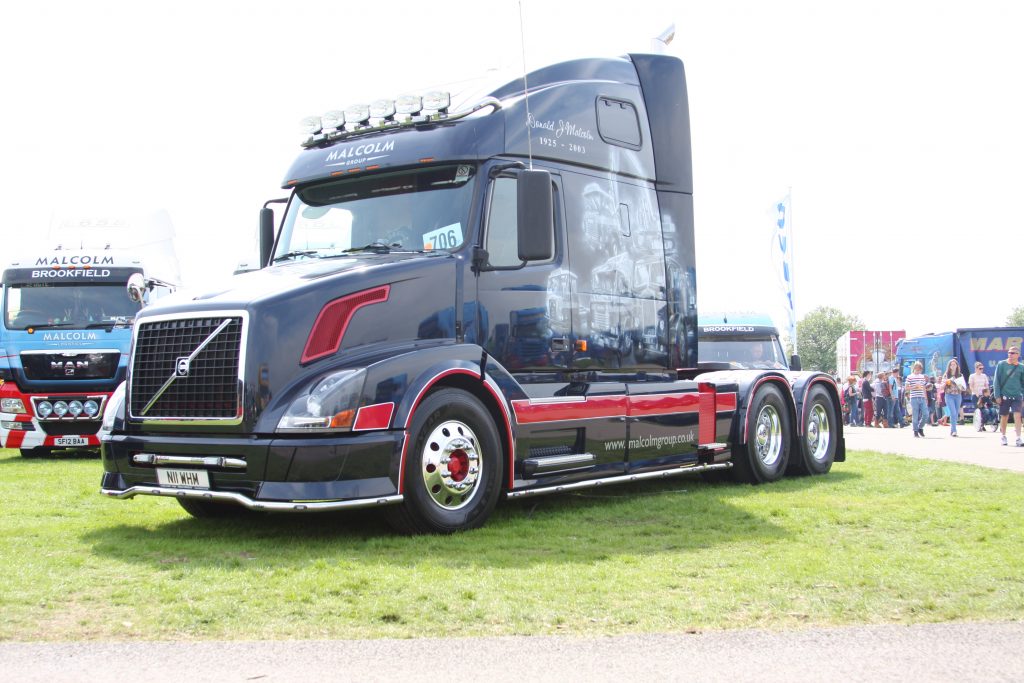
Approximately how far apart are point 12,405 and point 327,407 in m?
10.3

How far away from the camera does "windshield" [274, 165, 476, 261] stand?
778cm

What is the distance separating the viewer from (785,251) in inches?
905

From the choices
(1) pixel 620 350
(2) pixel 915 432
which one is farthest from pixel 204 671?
(2) pixel 915 432

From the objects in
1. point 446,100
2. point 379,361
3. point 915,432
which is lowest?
point 915,432

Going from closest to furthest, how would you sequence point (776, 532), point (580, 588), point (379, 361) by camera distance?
point (580, 588)
point (379, 361)
point (776, 532)

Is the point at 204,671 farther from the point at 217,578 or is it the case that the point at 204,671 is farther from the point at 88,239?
the point at 88,239

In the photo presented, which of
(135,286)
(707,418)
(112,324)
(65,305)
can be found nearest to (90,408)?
(112,324)

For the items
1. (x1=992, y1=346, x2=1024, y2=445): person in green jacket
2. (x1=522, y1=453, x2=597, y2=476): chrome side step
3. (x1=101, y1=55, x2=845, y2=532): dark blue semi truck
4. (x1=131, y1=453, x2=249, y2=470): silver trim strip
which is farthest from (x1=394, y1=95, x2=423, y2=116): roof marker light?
(x1=992, y1=346, x2=1024, y2=445): person in green jacket

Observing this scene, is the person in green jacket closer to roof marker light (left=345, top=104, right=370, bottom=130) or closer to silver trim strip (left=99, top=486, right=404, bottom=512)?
roof marker light (left=345, top=104, right=370, bottom=130)

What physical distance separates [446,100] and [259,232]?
7.73ft

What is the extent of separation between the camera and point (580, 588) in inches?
215

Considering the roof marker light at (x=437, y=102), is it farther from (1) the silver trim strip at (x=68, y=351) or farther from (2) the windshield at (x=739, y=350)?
(1) the silver trim strip at (x=68, y=351)

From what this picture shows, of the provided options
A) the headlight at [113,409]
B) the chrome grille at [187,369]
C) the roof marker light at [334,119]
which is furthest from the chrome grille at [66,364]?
the chrome grille at [187,369]

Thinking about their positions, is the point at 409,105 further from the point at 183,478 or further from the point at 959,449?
the point at 959,449
